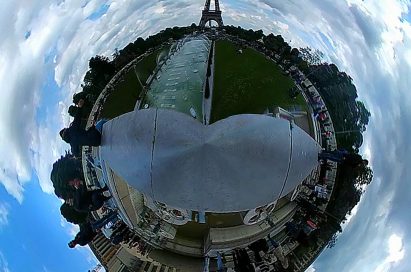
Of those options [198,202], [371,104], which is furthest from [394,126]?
[198,202]

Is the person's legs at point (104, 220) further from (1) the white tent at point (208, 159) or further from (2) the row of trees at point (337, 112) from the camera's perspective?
(2) the row of trees at point (337, 112)

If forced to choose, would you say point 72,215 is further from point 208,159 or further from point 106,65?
point 208,159

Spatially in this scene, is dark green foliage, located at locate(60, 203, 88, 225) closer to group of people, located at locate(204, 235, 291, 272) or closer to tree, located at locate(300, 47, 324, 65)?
group of people, located at locate(204, 235, 291, 272)

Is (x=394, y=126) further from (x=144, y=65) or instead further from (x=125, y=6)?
(x=125, y=6)

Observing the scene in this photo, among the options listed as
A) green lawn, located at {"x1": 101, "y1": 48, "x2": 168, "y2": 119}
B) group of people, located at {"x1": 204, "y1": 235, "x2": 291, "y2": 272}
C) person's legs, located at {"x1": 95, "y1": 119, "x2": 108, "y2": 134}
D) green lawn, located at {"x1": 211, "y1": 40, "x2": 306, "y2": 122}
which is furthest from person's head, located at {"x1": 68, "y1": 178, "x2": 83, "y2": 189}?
green lawn, located at {"x1": 211, "y1": 40, "x2": 306, "y2": 122}

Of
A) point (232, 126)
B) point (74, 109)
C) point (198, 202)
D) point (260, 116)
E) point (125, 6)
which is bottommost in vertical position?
point (198, 202)

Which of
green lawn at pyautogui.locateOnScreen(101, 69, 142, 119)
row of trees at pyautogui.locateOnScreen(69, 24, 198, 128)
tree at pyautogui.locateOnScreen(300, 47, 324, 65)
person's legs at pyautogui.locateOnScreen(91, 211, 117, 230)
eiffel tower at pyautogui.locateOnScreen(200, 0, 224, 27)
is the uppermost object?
eiffel tower at pyautogui.locateOnScreen(200, 0, 224, 27)

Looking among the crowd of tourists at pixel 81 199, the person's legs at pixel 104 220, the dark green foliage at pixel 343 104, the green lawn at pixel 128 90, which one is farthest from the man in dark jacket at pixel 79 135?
the dark green foliage at pixel 343 104
